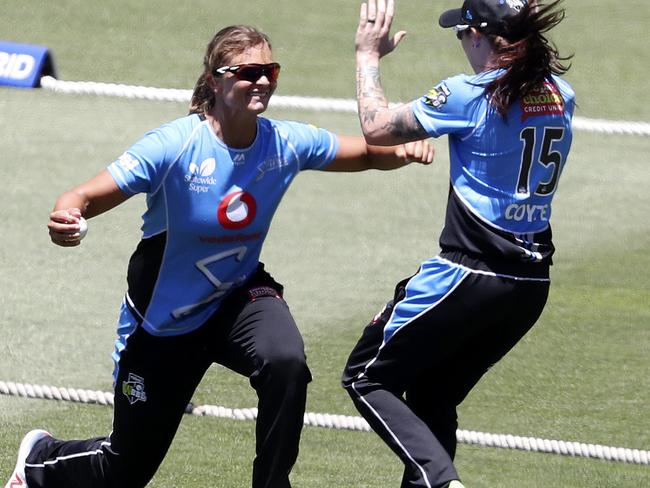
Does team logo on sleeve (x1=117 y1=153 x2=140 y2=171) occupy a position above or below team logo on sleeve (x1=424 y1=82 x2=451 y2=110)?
below

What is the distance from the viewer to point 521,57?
5.29 metres

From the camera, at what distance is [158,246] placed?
18.5ft

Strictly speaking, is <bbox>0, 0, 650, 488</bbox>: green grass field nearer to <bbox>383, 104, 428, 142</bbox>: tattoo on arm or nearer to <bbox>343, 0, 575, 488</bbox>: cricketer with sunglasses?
<bbox>343, 0, 575, 488</bbox>: cricketer with sunglasses

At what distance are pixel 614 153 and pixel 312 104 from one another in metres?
6.07

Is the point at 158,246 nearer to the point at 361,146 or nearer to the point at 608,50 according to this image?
the point at 361,146

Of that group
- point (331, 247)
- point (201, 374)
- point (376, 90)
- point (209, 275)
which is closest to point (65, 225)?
point (209, 275)

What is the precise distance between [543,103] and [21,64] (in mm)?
2428

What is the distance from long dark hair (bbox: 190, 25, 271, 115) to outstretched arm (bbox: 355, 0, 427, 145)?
1.34 feet

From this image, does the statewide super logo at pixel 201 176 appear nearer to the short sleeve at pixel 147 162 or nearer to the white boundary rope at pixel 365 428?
the short sleeve at pixel 147 162

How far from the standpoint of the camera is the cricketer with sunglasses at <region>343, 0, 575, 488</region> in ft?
17.4

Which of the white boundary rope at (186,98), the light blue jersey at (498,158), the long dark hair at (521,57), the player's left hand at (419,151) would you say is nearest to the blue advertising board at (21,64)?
the white boundary rope at (186,98)

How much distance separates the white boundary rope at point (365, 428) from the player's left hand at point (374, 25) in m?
1.74

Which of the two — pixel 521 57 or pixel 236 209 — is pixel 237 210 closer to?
pixel 236 209

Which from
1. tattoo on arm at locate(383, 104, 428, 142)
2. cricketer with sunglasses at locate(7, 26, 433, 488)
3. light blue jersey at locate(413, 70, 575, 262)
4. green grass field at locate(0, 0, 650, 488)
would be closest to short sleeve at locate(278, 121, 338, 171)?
cricketer with sunglasses at locate(7, 26, 433, 488)
